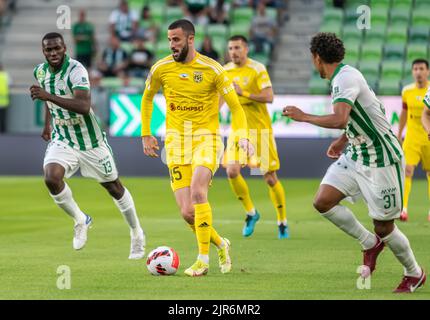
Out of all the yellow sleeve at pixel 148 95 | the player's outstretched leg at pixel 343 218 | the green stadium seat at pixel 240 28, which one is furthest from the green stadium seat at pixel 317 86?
the player's outstretched leg at pixel 343 218

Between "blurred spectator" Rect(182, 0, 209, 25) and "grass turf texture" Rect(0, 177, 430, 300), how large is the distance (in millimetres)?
8232

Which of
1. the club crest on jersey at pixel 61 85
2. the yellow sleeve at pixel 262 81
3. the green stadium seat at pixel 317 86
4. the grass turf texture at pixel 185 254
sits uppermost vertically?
the club crest on jersey at pixel 61 85

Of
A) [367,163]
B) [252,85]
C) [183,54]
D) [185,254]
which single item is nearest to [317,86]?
[252,85]

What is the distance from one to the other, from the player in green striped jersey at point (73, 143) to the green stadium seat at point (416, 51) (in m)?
14.2

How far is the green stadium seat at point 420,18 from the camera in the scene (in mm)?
24969

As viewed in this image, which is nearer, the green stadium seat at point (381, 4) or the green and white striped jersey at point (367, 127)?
the green and white striped jersey at point (367, 127)

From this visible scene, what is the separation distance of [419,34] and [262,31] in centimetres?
358

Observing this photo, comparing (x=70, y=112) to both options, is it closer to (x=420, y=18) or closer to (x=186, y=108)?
(x=186, y=108)

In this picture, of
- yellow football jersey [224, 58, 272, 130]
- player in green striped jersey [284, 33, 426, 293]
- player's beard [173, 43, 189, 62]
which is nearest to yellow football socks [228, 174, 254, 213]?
yellow football jersey [224, 58, 272, 130]

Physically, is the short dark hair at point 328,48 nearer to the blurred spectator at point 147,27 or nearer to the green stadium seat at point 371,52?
the green stadium seat at point 371,52

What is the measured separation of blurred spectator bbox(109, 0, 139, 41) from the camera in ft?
85.5

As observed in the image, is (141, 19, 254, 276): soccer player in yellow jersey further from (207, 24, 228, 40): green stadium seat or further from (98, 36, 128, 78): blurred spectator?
(207, 24, 228, 40): green stadium seat

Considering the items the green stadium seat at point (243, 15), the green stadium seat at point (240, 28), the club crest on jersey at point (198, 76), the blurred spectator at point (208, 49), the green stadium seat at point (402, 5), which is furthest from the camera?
the green stadium seat at point (243, 15)
